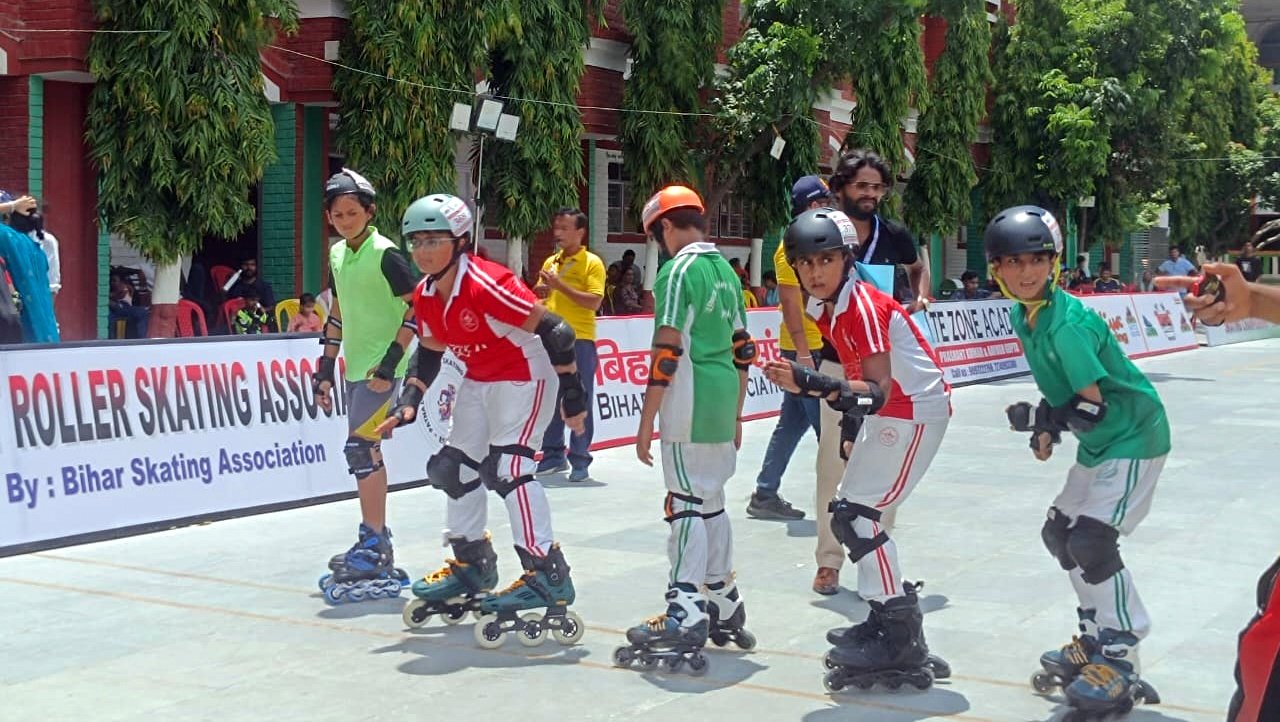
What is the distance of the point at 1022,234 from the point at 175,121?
11425 mm

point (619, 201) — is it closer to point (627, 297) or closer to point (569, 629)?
point (627, 297)

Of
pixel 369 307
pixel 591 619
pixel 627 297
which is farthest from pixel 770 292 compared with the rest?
pixel 591 619

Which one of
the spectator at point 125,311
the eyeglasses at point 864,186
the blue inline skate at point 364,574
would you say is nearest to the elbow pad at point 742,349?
the eyeglasses at point 864,186

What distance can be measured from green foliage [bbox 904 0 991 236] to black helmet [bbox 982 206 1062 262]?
25028mm

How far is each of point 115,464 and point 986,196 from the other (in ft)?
89.1

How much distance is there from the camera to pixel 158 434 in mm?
9500

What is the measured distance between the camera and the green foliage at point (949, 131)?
99.3 feet

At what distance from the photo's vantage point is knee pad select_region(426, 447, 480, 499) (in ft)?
21.6

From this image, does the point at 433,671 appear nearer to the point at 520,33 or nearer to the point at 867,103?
the point at 520,33

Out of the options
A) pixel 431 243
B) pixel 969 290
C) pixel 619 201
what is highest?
pixel 619 201

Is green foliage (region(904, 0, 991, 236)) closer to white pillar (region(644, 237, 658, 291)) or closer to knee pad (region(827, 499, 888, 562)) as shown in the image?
white pillar (region(644, 237, 658, 291))

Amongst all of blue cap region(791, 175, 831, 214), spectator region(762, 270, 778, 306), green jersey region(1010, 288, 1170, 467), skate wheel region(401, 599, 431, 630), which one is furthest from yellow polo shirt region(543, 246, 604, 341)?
spectator region(762, 270, 778, 306)

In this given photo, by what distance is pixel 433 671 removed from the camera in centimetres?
612

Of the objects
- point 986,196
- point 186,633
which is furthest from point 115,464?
point 986,196
